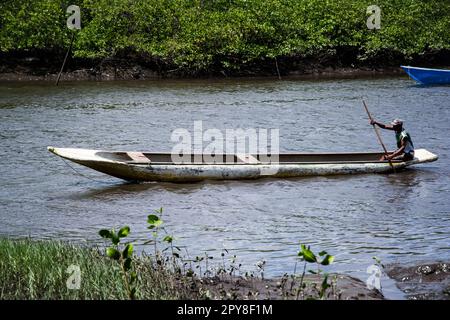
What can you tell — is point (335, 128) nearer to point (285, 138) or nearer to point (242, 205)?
point (285, 138)

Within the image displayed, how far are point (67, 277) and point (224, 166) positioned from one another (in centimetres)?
787

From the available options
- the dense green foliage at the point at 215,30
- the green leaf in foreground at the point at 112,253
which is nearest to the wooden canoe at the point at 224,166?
the green leaf in foreground at the point at 112,253

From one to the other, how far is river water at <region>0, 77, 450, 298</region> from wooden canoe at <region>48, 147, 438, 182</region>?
194 millimetres

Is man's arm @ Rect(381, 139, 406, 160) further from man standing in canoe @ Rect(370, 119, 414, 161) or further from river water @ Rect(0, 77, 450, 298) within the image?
river water @ Rect(0, 77, 450, 298)

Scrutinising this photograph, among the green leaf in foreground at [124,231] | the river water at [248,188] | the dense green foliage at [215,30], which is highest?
the dense green foliage at [215,30]

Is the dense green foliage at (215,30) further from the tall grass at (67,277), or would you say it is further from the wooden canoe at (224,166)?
the tall grass at (67,277)

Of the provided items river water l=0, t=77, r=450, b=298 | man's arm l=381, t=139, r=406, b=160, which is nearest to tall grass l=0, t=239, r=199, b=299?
river water l=0, t=77, r=450, b=298

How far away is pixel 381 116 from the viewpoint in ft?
83.0

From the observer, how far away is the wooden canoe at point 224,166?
15898 mm

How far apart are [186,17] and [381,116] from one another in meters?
14.4

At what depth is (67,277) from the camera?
28.6ft

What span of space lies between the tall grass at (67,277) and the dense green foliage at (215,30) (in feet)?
85.9

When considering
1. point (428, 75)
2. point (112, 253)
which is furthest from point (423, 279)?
point (428, 75)

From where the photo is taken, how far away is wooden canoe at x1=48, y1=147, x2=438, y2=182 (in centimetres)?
1590
